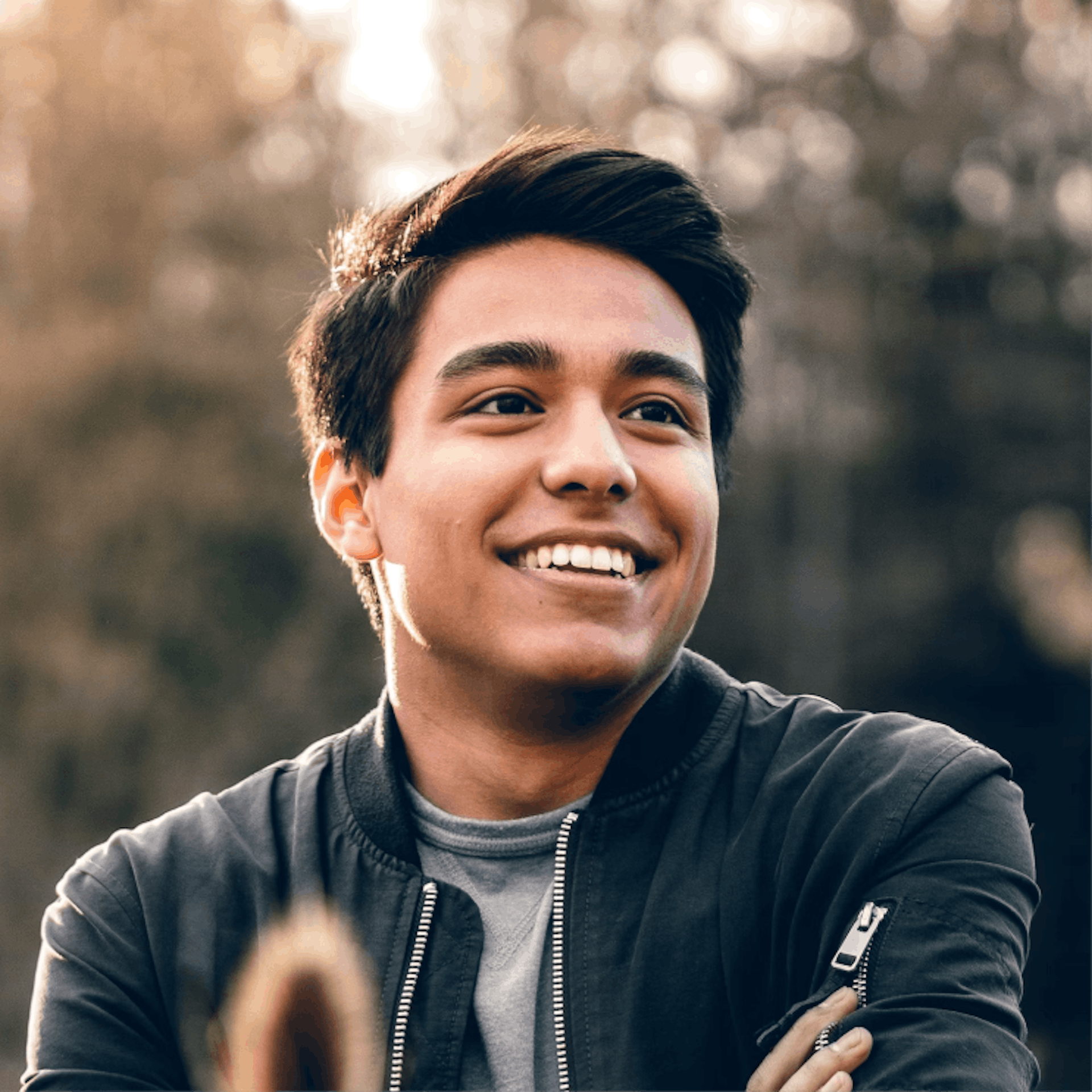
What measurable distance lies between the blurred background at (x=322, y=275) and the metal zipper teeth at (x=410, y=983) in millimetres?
13030

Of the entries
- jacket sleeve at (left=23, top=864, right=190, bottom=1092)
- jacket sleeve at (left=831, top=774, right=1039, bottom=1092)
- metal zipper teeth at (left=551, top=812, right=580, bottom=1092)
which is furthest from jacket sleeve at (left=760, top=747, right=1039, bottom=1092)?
jacket sleeve at (left=23, top=864, right=190, bottom=1092)

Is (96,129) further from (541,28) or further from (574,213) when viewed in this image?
(574,213)

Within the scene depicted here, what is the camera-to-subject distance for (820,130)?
18406 mm

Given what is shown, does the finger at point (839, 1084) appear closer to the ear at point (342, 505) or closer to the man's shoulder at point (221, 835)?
the man's shoulder at point (221, 835)

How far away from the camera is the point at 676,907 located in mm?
2271

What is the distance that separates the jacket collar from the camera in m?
2.42

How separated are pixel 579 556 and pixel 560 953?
1.99ft

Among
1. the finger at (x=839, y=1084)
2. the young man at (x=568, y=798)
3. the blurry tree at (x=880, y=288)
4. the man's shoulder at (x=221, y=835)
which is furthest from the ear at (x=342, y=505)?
the blurry tree at (x=880, y=288)

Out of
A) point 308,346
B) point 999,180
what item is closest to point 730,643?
point 999,180

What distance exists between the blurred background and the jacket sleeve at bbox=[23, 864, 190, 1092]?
42.1 ft

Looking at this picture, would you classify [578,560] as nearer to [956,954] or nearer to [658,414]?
[658,414]

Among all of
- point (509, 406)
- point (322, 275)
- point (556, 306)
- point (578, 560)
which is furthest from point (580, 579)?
point (322, 275)

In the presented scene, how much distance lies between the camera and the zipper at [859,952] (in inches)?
82.4

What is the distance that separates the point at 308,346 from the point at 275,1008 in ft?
4.19
